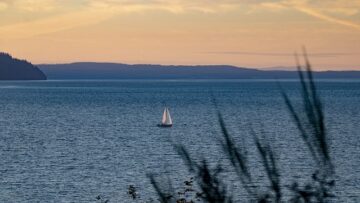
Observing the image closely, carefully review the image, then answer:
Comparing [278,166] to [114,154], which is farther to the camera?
[114,154]

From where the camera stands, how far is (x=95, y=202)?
45.9 meters

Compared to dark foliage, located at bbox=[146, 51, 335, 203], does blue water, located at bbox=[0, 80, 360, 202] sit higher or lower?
lower

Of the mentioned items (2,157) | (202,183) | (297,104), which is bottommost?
(2,157)

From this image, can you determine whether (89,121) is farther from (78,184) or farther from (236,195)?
(236,195)

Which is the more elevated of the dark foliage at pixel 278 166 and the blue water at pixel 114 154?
the dark foliage at pixel 278 166

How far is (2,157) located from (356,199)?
119 feet

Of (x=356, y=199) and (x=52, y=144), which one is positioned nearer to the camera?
(x=356, y=199)

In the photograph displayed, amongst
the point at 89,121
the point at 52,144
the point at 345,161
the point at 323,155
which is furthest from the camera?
the point at 89,121

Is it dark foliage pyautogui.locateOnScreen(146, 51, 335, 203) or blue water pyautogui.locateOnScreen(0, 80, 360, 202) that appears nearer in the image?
dark foliage pyautogui.locateOnScreen(146, 51, 335, 203)

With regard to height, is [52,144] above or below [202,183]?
below

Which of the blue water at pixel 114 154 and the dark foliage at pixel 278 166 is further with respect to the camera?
the blue water at pixel 114 154

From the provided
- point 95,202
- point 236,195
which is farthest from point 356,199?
point 95,202

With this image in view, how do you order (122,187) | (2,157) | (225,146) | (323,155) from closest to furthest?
(323,155)
(225,146)
(122,187)
(2,157)

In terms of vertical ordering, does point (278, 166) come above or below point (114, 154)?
above
